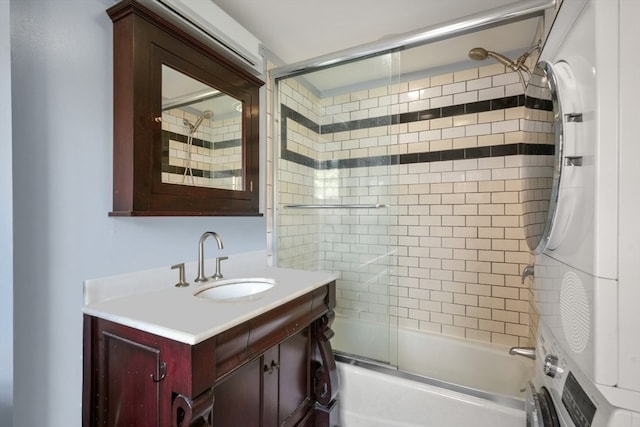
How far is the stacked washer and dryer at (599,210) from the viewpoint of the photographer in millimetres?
543

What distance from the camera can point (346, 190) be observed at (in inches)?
87.0

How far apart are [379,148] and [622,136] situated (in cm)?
155

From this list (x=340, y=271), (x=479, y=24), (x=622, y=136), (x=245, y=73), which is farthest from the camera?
(x=340, y=271)

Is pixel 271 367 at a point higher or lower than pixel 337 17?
lower

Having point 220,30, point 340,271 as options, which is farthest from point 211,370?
point 220,30

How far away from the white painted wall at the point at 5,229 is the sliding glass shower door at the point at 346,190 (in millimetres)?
1357

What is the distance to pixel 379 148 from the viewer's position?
2.06 metres

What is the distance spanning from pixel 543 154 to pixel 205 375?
3.93 feet

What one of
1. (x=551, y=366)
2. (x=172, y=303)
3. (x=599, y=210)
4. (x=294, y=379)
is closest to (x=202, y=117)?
(x=172, y=303)

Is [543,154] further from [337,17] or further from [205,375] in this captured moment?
[337,17]

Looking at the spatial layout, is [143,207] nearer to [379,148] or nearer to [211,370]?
[211,370]

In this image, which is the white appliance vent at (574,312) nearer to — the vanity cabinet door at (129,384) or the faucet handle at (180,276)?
the vanity cabinet door at (129,384)

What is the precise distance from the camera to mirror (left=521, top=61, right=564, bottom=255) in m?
0.74

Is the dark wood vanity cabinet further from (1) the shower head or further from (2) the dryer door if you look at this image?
(1) the shower head
